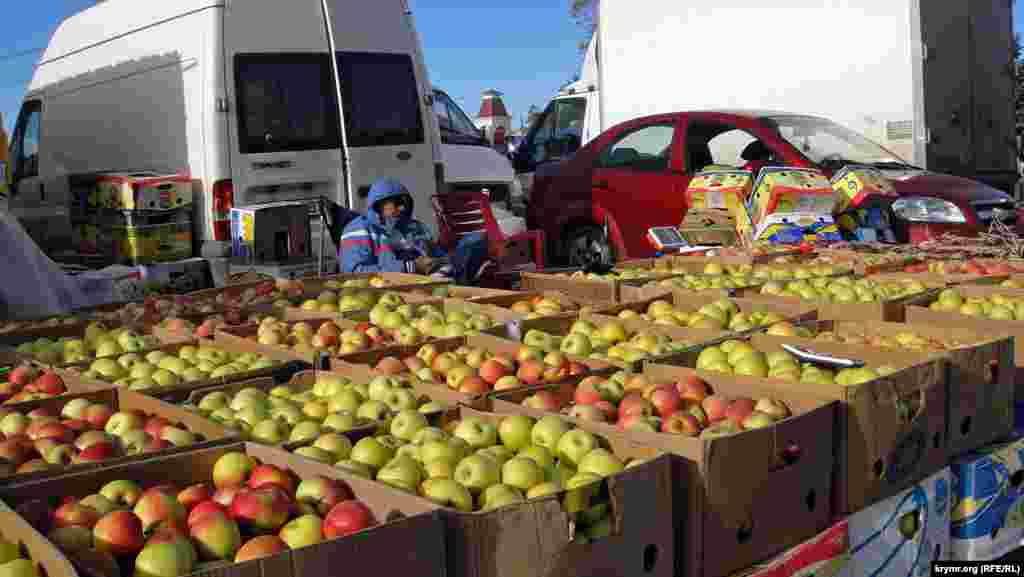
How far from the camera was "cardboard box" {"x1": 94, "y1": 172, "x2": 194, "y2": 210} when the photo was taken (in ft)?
25.4

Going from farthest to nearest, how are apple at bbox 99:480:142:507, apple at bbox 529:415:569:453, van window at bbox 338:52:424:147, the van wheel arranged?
the van wheel < van window at bbox 338:52:424:147 < apple at bbox 529:415:569:453 < apple at bbox 99:480:142:507

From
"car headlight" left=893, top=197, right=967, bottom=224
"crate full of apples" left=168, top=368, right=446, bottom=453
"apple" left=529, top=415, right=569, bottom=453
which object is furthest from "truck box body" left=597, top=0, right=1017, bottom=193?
"apple" left=529, top=415, right=569, bottom=453

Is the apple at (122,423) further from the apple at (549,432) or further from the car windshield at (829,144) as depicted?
the car windshield at (829,144)

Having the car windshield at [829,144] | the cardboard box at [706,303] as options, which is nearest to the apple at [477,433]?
the cardboard box at [706,303]

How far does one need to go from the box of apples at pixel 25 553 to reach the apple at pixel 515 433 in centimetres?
119

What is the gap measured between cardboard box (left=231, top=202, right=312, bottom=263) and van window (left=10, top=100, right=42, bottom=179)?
13.4ft

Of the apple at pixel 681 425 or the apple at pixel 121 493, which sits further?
the apple at pixel 681 425

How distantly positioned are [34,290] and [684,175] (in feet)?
18.1

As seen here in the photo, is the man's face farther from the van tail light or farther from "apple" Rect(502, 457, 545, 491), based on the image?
"apple" Rect(502, 457, 545, 491)

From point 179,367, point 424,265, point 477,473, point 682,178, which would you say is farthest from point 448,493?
point 682,178

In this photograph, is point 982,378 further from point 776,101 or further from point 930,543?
point 776,101

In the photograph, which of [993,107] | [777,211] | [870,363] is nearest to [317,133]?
[777,211]

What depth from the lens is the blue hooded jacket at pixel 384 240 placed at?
701 cm

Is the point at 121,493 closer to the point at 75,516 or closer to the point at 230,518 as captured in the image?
the point at 75,516
